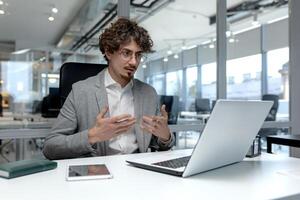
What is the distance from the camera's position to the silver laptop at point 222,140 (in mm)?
825

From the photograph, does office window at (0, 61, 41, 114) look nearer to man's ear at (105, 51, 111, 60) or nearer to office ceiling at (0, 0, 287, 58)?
office ceiling at (0, 0, 287, 58)

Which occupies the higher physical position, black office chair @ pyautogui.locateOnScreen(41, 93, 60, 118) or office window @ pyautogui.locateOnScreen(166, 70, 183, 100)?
office window @ pyautogui.locateOnScreen(166, 70, 183, 100)

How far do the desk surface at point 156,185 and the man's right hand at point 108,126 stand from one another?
0.58 ft

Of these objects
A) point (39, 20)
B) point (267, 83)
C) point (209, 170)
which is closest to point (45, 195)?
point (209, 170)

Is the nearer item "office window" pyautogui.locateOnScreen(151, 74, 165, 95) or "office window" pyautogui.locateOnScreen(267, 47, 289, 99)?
"office window" pyautogui.locateOnScreen(151, 74, 165, 95)

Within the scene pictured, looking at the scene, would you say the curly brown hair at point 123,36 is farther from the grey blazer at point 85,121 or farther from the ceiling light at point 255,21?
the ceiling light at point 255,21

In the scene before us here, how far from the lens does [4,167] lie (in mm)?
858

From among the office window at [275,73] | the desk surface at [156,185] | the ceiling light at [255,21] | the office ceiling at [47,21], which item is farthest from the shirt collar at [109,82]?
the ceiling light at [255,21]

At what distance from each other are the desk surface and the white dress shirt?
441 mm

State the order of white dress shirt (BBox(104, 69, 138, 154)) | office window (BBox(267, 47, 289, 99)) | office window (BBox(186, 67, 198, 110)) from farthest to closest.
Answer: office window (BBox(267, 47, 289, 99))
office window (BBox(186, 67, 198, 110))
white dress shirt (BBox(104, 69, 138, 154))

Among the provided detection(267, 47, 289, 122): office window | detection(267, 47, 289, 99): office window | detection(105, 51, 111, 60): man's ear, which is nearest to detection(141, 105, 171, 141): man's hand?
detection(105, 51, 111, 60): man's ear

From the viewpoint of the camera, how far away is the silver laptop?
2.71 ft

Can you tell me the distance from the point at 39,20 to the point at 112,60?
5.24 feet

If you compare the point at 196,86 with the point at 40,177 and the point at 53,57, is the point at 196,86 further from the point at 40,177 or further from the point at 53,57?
the point at 40,177
